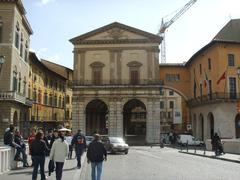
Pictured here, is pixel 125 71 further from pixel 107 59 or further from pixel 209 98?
pixel 209 98

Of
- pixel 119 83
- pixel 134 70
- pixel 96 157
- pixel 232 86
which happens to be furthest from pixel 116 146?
pixel 134 70

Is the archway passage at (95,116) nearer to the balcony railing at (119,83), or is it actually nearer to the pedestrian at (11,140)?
the balcony railing at (119,83)

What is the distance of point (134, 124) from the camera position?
105 metres

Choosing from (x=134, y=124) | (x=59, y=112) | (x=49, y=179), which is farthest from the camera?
(x=134, y=124)

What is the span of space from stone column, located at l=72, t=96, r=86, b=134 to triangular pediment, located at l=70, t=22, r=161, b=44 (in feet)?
31.0

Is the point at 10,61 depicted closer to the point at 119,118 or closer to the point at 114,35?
the point at 119,118

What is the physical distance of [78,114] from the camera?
2206 inches

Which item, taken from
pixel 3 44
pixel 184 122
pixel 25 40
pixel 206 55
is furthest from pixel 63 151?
pixel 184 122

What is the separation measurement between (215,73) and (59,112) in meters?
36.1

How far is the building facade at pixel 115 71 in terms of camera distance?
55938 mm

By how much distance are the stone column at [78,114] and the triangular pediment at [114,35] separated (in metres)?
9.45

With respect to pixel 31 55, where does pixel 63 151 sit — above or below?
below

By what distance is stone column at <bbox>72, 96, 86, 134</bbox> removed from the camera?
56031 millimetres

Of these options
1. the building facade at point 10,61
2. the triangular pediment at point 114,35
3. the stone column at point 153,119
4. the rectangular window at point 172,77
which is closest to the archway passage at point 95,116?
the stone column at point 153,119
